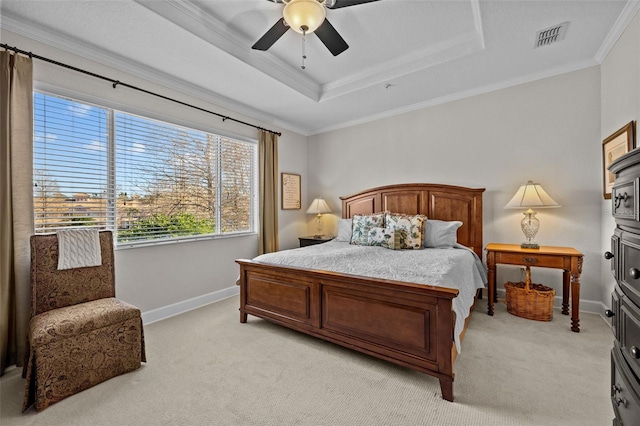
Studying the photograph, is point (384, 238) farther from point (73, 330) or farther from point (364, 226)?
point (73, 330)

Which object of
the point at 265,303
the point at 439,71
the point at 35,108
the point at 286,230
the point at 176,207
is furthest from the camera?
the point at 286,230

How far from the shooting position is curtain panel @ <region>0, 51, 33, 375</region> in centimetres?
214

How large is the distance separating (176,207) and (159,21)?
1911mm

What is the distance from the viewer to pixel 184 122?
11.3 ft

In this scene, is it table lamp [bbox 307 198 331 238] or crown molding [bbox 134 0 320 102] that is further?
table lamp [bbox 307 198 331 238]

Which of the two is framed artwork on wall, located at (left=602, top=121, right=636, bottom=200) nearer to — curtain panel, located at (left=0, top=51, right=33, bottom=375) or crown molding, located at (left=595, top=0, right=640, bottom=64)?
crown molding, located at (left=595, top=0, right=640, bottom=64)

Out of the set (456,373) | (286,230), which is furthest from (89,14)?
(456,373)

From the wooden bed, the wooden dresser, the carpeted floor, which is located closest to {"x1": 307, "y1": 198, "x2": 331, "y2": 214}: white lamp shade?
the wooden bed

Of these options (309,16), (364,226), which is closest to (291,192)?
(364,226)

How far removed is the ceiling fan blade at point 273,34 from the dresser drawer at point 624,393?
2.58 m

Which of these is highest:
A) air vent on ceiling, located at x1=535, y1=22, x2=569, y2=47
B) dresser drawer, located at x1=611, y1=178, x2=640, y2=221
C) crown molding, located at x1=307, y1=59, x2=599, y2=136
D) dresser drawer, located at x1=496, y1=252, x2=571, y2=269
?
air vent on ceiling, located at x1=535, y1=22, x2=569, y2=47

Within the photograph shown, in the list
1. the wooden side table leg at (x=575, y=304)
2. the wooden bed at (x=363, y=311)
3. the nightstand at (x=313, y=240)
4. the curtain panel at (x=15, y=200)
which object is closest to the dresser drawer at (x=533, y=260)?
the wooden side table leg at (x=575, y=304)

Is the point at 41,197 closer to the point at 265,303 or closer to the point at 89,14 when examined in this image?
the point at 89,14

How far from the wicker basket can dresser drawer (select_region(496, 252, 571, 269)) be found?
→ 0.96ft
